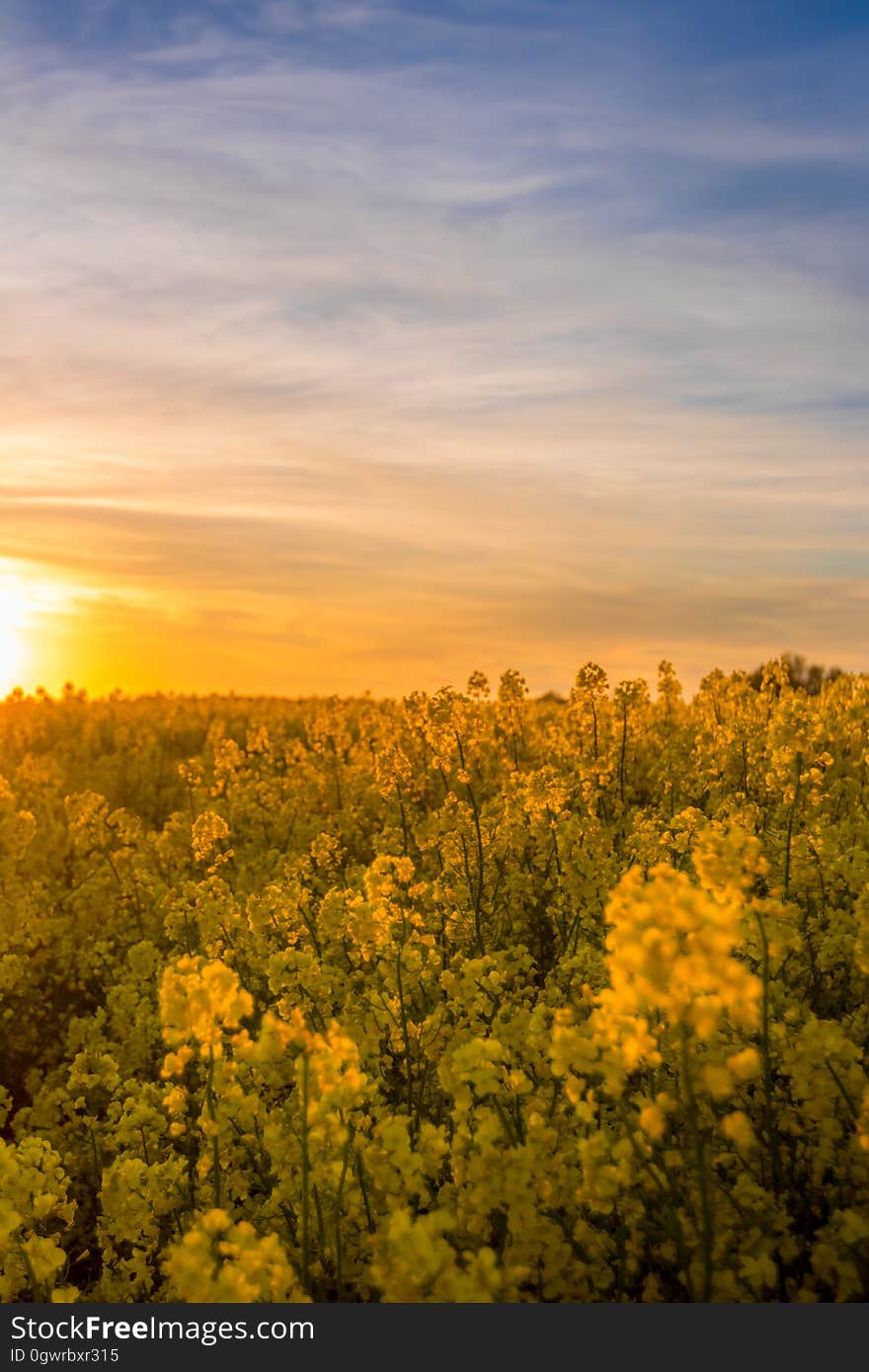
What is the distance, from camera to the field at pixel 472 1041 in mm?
3520

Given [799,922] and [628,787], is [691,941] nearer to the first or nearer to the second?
[799,922]

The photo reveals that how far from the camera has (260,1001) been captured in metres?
7.27

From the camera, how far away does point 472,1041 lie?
4.05 m

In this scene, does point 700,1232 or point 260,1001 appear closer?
point 700,1232

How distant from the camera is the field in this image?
3520mm

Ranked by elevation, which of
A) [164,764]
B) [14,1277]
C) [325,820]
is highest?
[164,764]

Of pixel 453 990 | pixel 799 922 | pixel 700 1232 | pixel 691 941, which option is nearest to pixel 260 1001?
pixel 453 990

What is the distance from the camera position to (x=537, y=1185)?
12.6 ft

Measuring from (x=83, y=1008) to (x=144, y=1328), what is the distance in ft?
21.2

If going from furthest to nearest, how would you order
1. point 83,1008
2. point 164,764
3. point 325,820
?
point 164,764 < point 325,820 < point 83,1008

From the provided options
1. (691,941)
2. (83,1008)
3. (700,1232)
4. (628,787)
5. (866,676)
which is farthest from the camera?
(866,676)

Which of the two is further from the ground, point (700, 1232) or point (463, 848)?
point (463, 848)

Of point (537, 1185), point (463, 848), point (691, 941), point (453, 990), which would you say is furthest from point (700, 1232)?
point (463, 848)

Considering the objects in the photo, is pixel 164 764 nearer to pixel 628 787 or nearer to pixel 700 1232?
pixel 628 787
